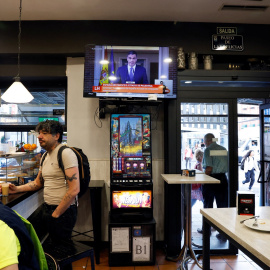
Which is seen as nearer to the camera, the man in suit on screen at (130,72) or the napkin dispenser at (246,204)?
the napkin dispenser at (246,204)

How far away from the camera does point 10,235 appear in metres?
1.00

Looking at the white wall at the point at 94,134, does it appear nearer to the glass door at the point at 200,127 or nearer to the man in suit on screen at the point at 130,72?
the glass door at the point at 200,127

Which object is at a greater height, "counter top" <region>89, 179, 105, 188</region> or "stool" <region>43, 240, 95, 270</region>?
"counter top" <region>89, 179, 105, 188</region>

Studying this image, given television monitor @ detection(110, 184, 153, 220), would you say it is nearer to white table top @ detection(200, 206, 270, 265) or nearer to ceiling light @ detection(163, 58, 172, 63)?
white table top @ detection(200, 206, 270, 265)

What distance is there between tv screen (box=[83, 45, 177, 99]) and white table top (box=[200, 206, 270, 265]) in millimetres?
1783

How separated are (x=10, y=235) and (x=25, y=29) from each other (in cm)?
339

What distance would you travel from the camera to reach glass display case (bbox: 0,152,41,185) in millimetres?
2768

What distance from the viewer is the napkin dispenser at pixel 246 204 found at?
189cm

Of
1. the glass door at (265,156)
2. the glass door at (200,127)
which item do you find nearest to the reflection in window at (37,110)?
the glass door at (200,127)

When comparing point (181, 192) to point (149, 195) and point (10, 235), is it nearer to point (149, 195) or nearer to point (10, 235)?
point (149, 195)

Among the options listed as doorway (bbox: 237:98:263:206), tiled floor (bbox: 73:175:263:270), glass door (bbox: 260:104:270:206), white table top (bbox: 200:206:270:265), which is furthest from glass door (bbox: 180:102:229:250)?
doorway (bbox: 237:98:263:206)

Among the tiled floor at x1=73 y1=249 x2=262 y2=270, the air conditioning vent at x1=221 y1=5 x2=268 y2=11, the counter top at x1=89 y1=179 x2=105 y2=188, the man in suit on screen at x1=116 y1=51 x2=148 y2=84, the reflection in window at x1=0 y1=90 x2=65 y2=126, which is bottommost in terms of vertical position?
the tiled floor at x1=73 y1=249 x2=262 y2=270

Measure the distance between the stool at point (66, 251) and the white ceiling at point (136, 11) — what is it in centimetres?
268

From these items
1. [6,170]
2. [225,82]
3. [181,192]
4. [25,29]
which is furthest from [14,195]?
[225,82]
